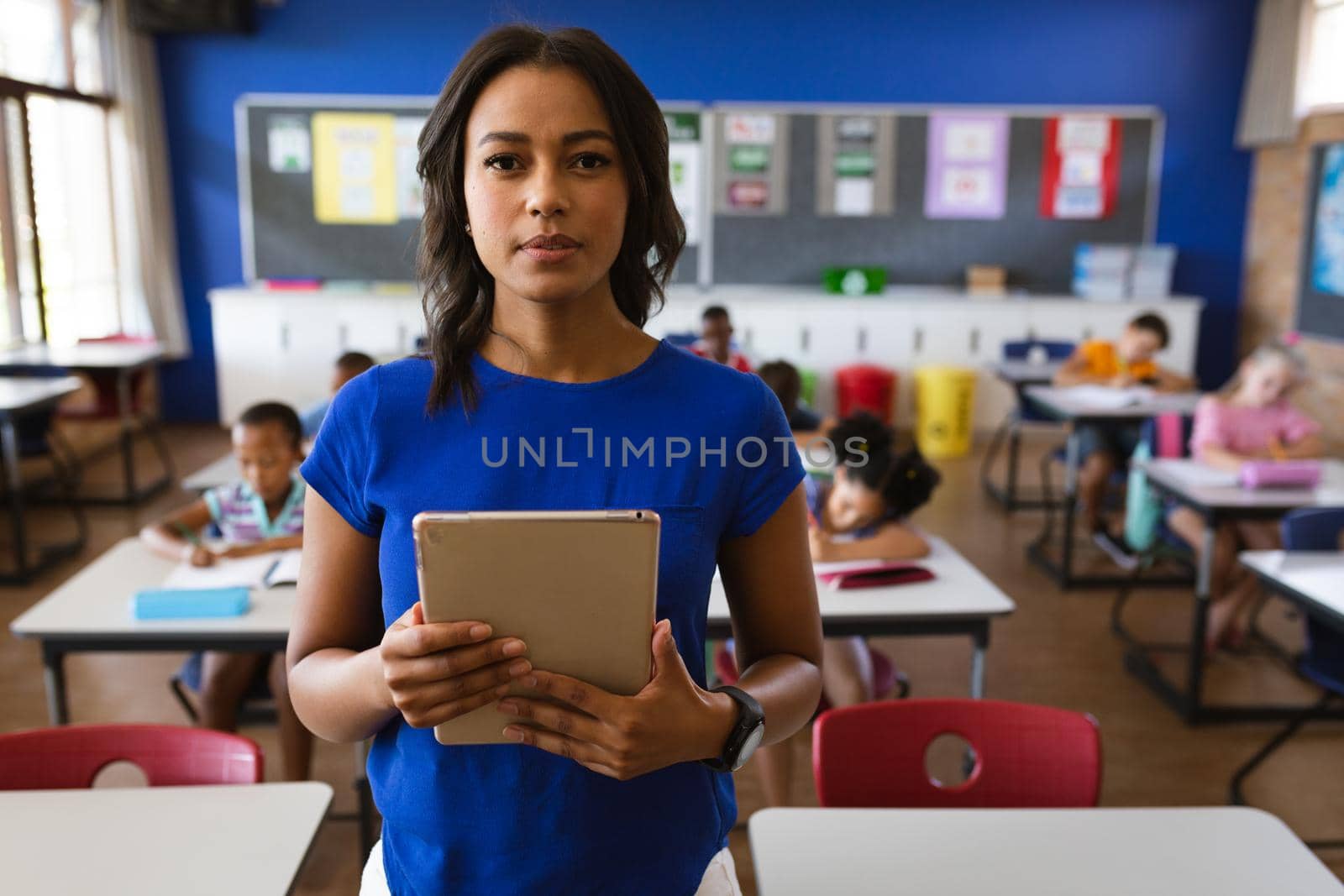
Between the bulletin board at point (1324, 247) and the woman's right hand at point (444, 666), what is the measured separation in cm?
689

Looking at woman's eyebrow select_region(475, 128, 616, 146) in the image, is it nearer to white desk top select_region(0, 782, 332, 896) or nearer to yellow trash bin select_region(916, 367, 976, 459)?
white desk top select_region(0, 782, 332, 896)

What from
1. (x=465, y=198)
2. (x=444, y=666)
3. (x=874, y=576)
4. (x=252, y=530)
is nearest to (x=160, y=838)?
(x=444, y=666)

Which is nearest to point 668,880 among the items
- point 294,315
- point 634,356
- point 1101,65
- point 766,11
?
point 634,356

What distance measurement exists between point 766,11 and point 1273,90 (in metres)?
A: 3.21

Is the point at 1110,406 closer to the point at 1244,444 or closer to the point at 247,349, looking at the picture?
the point at 1244,444

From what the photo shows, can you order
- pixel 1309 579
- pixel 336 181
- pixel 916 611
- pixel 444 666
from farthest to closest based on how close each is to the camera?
pixel 336 181, pixel 1309 579, pixel 916 611, pixel 444 666

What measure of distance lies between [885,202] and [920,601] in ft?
17.9

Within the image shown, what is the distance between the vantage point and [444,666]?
0.79 m

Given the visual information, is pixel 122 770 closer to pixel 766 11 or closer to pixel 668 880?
pixel 668 880

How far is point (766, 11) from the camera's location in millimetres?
7160

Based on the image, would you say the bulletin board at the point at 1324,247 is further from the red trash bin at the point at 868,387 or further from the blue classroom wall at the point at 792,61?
the red trash bin at the point at 868,387

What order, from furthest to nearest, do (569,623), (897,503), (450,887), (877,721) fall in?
(897,503)
(877,721)
(450,887)
(569,623)

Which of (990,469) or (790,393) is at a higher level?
(790,393)

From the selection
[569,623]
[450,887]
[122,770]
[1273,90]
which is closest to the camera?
[569,623]
